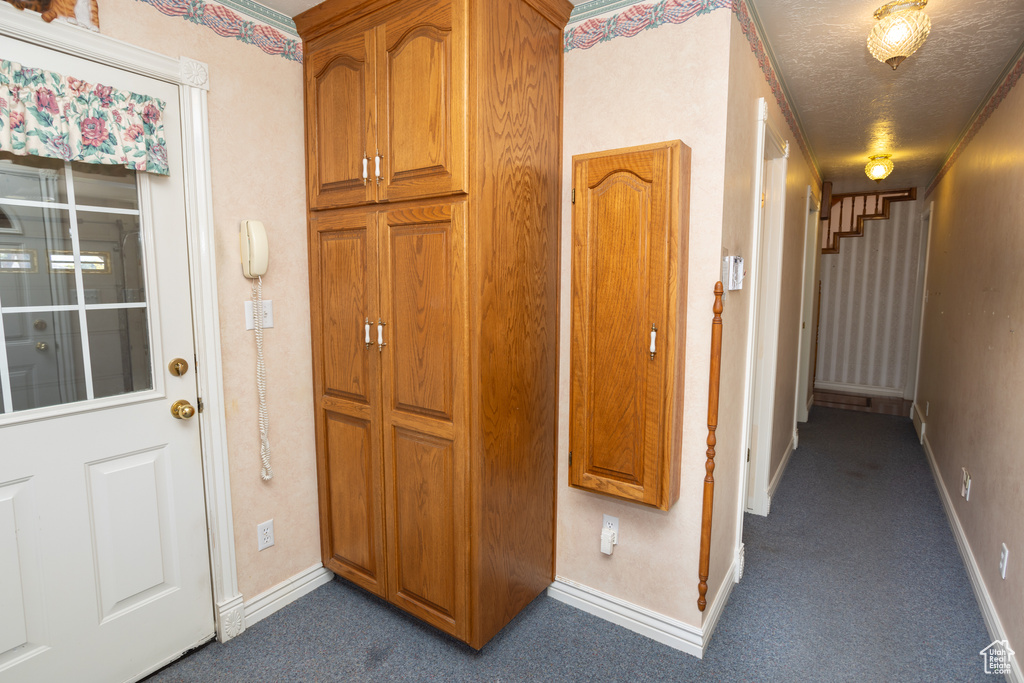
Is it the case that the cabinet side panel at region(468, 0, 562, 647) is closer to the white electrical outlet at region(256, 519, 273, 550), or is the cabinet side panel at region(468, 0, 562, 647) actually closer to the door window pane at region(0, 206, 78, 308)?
the white electrical outlet at region(256, 519, 273, 550)

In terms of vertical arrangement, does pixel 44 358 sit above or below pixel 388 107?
below

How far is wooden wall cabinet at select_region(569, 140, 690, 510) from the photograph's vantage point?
5.60 feet

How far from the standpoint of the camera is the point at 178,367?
70.8 inches

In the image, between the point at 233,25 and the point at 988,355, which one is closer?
the point at 233,25

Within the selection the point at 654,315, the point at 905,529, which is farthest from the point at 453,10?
the point at 905,529

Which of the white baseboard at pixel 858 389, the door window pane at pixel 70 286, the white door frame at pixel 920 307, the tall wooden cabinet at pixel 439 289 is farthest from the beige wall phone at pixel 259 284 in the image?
the white baseboard at pixel 858 389

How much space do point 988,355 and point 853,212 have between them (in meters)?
3.96

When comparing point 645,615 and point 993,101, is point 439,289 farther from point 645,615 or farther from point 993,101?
point 993,101

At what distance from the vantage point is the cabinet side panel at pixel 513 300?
167 centimetres

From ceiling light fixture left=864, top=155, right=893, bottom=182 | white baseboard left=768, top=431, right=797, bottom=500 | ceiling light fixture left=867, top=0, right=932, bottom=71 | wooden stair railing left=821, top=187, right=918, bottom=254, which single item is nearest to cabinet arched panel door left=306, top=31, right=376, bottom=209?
ceiling light fixture left=867, top=0, right=932, bottom=71

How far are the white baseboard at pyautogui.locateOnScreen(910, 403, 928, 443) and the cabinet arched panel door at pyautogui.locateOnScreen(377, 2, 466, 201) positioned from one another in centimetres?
452

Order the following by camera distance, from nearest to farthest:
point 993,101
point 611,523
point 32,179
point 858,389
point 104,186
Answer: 1. point 32,179
2. point 104,186
3. point 611,523
4. point 993,101
5. point 858,389

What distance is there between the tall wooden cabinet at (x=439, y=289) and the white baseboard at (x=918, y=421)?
12.5 ft

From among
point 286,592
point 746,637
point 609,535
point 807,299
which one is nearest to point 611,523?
point 609,535
